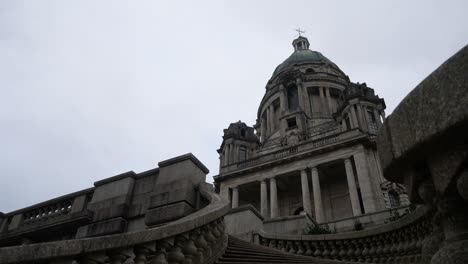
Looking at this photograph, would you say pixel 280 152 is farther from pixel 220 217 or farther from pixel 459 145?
pixel 459 145

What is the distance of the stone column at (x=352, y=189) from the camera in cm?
2284

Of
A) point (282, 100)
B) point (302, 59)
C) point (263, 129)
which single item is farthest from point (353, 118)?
point (302, 59)

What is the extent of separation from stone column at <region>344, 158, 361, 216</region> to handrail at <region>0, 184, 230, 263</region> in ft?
62.4

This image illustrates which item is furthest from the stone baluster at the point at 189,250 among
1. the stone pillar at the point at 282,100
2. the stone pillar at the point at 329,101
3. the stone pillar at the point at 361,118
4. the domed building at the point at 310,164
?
the stone pillar at the point at 329,101

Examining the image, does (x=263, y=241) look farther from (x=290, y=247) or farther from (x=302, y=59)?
(x=302, y=59)

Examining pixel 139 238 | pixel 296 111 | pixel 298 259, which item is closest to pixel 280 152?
pixel 296 111

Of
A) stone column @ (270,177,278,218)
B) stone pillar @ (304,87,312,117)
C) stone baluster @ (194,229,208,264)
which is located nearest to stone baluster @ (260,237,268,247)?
stone baluster @ (194,229,208,264)

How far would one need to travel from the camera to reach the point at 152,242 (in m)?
3.83

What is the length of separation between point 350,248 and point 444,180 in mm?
7243

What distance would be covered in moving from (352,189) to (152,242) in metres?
22.7

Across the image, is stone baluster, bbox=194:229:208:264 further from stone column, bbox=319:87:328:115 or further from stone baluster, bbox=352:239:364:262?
stone column, bbox=319:87:328:115

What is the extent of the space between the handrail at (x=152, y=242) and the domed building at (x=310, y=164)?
5181mm

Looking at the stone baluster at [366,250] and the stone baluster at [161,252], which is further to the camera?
the stone baluster at [366,250]

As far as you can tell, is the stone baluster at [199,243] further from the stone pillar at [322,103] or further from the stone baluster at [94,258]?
the stone pillar at [322,103]
